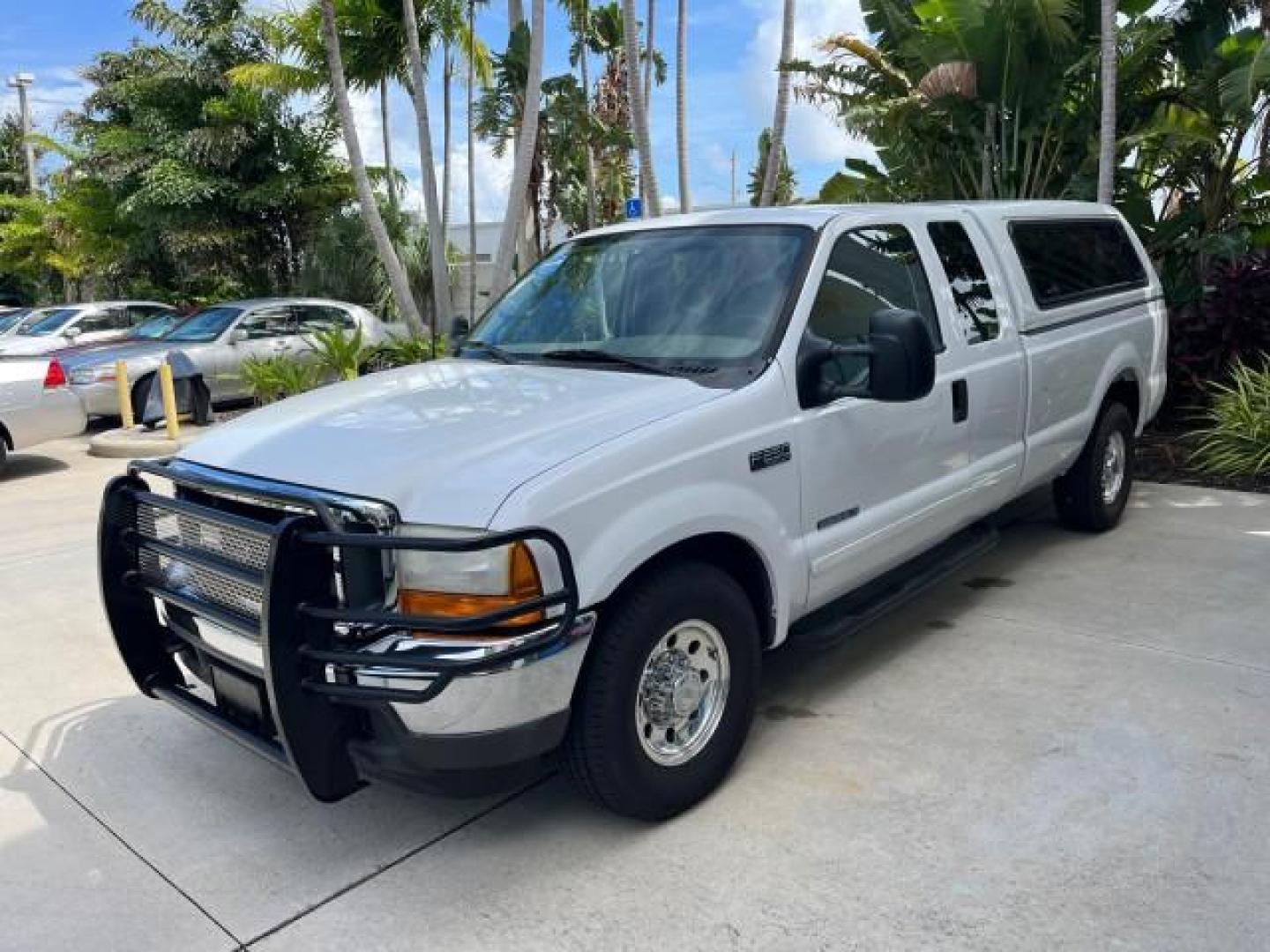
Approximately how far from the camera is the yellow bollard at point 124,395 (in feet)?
36.5

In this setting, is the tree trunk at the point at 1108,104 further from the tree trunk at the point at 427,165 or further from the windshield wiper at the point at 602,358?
the tree trunk at the point at 427,165

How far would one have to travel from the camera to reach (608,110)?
92.7 feet

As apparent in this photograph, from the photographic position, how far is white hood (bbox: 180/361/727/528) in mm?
2826

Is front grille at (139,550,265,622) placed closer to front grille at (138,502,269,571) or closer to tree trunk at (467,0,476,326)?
front grille at (138,502,269,571)

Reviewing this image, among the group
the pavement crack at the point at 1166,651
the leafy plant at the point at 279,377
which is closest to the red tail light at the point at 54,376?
the leafy plant at the point at 279,377

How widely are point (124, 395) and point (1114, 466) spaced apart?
9.78 meters

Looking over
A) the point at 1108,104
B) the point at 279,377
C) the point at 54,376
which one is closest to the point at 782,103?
the point at 1108,104

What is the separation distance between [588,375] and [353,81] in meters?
14.3

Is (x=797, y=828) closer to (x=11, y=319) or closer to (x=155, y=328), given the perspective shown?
(x=155, y=328)

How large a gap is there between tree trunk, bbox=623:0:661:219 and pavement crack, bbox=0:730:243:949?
9653 mm

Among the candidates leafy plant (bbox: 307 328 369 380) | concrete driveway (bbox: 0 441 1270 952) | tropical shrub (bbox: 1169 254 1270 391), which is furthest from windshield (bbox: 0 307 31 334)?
tropical shrub (bbox: 1169 254 1270 391)

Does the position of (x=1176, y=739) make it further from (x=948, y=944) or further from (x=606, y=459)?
(x=606, y=459)

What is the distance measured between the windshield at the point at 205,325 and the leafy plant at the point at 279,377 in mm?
1096

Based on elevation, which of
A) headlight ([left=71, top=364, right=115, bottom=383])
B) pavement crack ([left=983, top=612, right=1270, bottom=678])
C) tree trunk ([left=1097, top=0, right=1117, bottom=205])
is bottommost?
pavement crack ([left=983, top=612, right=1270, bottom=678])
